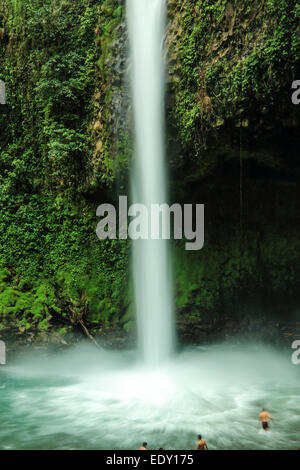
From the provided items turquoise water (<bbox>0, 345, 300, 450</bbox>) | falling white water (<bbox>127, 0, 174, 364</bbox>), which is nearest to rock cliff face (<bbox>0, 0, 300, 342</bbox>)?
falling white water (<bbox>127, 0, 174, 364</bbox>)

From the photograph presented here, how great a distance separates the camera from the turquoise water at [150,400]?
20.3 ft

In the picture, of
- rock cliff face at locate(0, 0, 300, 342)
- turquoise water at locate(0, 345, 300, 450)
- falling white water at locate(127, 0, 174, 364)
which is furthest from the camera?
rock cliff face at locate(0, 0, 300, 342)

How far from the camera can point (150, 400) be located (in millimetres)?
7613

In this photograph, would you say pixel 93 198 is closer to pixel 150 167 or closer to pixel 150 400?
pixel 150 167

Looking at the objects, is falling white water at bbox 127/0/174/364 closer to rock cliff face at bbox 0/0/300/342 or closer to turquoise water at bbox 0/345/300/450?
rock cliff face at bbox 0/0/300/342

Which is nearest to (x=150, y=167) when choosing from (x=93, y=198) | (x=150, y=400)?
(x=93, y=198)

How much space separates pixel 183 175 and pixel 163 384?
16.4 ft

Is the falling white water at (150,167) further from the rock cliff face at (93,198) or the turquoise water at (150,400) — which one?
the turquoise water at (150,400)

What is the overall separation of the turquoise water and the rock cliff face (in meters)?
0.88

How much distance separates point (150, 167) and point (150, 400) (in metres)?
5.44

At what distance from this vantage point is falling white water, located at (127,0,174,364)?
9.41 metres

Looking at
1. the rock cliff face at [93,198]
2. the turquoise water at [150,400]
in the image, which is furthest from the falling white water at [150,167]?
the turquoise water at [150,400]

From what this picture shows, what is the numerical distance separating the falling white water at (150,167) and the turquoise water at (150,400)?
2.86 ft
